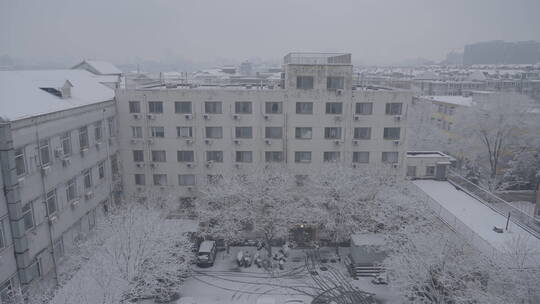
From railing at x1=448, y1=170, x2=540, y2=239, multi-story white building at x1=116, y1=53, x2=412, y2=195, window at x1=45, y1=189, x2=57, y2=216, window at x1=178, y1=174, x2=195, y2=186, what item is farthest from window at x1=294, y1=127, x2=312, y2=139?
window at x1=45, y1=189, x2=57, y2=216

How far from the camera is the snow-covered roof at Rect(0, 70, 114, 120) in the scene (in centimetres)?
2073

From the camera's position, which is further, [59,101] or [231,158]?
[231,158]

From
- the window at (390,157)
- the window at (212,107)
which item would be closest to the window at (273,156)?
the window at (212,107)

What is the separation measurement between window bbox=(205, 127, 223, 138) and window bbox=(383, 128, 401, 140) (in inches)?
599

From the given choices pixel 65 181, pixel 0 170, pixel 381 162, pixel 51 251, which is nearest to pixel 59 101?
pixel 65 181

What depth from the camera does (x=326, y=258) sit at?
1176 inches

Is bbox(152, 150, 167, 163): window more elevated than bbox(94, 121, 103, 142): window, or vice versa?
bbox(94, 121, 103, 142): window

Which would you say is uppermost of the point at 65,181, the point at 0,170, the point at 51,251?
the point at 0,170

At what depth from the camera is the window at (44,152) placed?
72.2 feet

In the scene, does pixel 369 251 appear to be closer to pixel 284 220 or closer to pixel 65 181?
pixel 284 220

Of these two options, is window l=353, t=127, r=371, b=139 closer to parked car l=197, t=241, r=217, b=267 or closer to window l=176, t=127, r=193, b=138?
window l=176, t=127, r=193, b=138

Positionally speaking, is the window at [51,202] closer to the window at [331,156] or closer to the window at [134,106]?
the window at [134,106]

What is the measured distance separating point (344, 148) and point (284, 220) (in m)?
9.59

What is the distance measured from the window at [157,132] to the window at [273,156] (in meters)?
9.71
